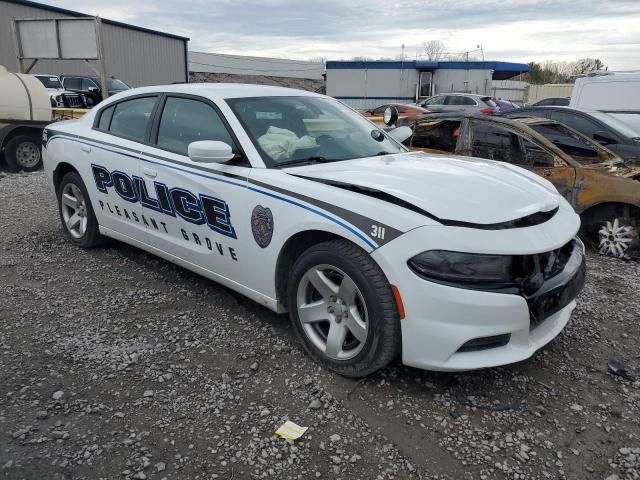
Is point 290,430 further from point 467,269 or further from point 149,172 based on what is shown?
point 149,172

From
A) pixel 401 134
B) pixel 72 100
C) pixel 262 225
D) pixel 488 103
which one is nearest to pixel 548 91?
pixel 488 103

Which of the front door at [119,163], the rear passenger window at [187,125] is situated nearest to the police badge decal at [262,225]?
the rear passenger window at [187,125]

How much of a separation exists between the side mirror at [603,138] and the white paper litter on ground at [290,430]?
6.14m

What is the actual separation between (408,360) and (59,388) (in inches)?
76.8

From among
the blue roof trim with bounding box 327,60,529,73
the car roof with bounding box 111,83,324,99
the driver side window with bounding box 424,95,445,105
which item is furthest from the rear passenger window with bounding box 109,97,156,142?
the blue roof trim with bounding box 327,60,529,73

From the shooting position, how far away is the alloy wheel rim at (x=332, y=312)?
9.47ft

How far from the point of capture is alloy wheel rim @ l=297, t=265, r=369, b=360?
2.89 m

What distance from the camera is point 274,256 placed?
3227mm

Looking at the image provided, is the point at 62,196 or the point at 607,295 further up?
the point at 62,196

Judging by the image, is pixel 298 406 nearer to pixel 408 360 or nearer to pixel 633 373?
pixel 408 360

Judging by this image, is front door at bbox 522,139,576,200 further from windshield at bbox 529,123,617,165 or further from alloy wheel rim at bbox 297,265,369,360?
alloy wheel rim at bbox 297,265,369,360

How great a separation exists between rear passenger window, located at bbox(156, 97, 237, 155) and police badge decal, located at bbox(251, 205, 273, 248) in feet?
1.81

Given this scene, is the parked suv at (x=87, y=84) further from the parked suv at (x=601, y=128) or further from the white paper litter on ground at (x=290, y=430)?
the white paper litter on ground at (x=290, y=430)

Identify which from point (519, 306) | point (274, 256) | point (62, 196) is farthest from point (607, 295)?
point (62, 196)
